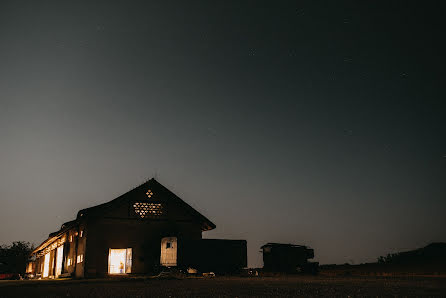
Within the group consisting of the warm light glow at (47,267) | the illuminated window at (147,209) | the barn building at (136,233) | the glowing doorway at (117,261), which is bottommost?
the warm light glow at (47,267)

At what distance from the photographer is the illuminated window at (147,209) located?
72.9 ft

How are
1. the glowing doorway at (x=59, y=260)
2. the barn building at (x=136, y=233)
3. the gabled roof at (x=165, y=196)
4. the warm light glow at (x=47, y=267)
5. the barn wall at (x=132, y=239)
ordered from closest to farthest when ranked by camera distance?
1. the barn wall at (x=132, y=239)
2. the barn building at (x=136, y=233)
3. the gabled roof at (x=165, y=196)
4. the glowing doorway at (x=59, y=260)
5. the warm light glow at (x=47, y=267)

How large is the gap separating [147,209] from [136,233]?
1.60 m

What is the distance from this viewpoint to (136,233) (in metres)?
21.7

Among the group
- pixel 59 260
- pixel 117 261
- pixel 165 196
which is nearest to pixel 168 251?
pixel 165 196

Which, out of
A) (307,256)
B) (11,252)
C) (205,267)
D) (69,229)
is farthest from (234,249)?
(11,252)

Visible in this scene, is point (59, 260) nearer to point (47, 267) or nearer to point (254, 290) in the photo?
point (47, 267)

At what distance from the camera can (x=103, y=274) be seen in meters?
20.4

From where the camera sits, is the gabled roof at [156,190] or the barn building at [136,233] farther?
the gabled roof at [156,190]

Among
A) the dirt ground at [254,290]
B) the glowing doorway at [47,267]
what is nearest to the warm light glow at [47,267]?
the glowing doorway at [47,267]

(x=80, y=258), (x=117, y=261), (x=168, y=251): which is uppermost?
(x=168, y=251)

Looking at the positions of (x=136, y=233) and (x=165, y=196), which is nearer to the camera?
(x=136, y=233)

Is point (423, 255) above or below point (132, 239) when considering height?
below

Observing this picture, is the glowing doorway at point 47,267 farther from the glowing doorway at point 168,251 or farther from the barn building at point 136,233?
the glowing doorway at point 168,251
